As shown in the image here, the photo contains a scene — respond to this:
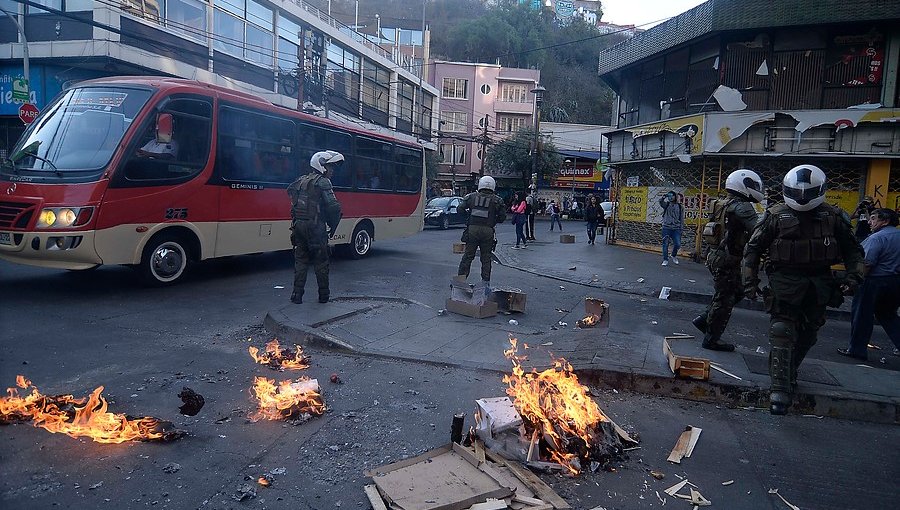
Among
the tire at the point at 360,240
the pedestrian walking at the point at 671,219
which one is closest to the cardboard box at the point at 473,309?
the tire at the point at 360,240

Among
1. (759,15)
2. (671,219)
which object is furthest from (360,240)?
(759,15)

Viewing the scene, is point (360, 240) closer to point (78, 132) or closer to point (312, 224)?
point (312, 224)

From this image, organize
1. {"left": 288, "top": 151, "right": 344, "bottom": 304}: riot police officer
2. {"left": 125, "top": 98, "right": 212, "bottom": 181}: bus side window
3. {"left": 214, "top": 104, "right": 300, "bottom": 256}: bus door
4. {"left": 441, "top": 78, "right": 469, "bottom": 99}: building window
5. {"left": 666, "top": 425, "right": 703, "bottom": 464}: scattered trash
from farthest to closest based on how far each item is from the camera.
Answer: {"left": 441, "top": 78, "right": 469, "bottom": 99}: building window < {"left": 214, "top": 104, "right": 300, "bottom": 256}: bus door < {"left": 125, "top": 98, "right": 212, "bottom": 181}: bus side window < {"left": 288, "top": 151, "right": 344, "bottom": 304}: riot police officer < {"left": 666, "top": 425, "right": 703, "bottom": 464}: scattered trash

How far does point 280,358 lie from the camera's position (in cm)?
546

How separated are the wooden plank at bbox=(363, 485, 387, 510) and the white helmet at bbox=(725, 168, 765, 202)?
485cm

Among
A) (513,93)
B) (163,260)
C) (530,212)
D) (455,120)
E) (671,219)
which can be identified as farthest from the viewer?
(513,93)

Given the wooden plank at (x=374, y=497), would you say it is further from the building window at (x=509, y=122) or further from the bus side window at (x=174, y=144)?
the building window at (x=509, y=122)

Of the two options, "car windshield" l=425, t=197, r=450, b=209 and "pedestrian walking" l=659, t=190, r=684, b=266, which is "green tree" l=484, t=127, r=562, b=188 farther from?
"pedestrian walking" l=659, t=190, r=684, b=266

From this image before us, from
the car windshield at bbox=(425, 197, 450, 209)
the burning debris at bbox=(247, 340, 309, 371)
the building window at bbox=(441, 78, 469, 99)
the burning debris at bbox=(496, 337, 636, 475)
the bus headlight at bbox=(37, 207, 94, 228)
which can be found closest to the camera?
the burning debris at bbox=(496, 337, 636, 475)

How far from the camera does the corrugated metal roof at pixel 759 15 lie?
528 inches

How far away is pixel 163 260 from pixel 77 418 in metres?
5.52

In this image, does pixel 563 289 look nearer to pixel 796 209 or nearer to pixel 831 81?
pixel 796 209

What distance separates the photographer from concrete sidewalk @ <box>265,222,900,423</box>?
4.99 meters

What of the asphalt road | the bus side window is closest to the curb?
the asphalt road
